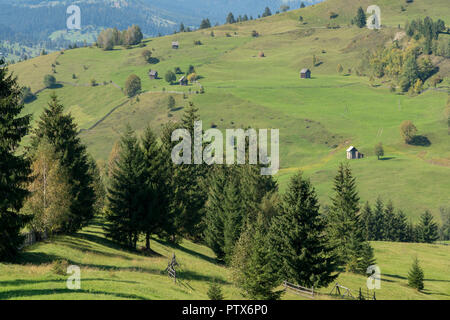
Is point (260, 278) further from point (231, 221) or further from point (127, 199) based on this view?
point (231, 221)

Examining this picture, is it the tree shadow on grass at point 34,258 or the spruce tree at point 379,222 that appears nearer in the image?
the tree shadow on grass at point 34,258

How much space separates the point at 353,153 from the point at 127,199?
13488 centimetres

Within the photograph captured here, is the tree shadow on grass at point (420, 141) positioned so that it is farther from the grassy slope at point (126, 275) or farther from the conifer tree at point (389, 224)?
the grassy slope at point (126, 275)

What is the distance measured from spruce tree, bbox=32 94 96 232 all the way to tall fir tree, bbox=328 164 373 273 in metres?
37.8

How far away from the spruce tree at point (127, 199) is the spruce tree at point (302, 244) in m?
16.5

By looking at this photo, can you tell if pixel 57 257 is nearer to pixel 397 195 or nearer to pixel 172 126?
pixel 172 126

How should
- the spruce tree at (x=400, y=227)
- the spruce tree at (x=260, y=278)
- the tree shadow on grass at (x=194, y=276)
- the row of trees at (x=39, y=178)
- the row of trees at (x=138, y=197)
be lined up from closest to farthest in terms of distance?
the row of trees at (x=39, y=178)
the spruce tree at (x=260, y=278)
the tree shadow on grass at (x=194, y=276)
the row of trees at (x=138, y=197)
the spruce tree at (x=400, y=227)

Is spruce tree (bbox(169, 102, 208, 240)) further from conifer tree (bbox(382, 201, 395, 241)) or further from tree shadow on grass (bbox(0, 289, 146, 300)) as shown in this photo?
conifer tree (bbox(382, 201, 395, 241))

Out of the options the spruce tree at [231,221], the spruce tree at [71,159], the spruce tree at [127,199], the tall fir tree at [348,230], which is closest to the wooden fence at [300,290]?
the spruce tree at [231,221]

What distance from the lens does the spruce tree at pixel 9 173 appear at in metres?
38.2

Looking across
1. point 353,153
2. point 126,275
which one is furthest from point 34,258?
Result: point 353,153
